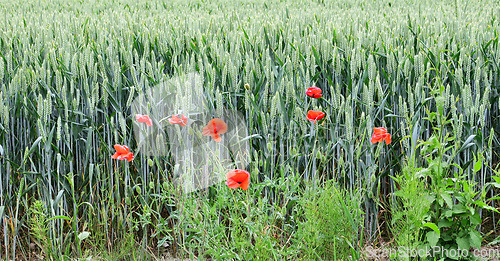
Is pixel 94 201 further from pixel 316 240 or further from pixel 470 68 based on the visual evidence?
pixel 470 68

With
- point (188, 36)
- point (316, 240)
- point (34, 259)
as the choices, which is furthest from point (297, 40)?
point (34, 259)

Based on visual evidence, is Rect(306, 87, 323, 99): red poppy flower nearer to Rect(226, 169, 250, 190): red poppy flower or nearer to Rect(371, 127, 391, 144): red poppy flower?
Rect(371, 127, 391, 144): red poppy flower

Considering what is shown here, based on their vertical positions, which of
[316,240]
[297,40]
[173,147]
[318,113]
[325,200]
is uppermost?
[297,40]

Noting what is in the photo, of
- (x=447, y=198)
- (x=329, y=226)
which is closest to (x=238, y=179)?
(x=329, y=226)

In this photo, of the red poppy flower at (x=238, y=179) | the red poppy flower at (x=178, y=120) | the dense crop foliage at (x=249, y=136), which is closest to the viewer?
the red poppy flower at (x=238, y=179)

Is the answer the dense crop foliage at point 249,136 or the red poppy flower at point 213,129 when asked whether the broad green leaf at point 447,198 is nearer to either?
the dense crop foliage at point 249,136

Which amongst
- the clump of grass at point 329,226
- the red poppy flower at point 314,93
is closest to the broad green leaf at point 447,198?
the clump of grass at point 329,226

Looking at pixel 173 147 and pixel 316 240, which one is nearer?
pixel 316 240

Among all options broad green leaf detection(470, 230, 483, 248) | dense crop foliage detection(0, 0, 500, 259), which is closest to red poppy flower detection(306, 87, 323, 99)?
dense crop foliage detection(0, 0, 500, 259)

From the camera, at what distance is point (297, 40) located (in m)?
2.27

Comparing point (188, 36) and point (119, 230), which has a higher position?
point (188, 36)

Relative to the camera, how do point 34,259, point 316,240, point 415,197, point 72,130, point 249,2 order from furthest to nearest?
point 249,2 < point 34,259 < point 72,130 < point 316,240 < point 415,197

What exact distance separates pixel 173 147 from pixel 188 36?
805 mm

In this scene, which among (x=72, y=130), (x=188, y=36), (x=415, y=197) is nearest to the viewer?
(x=415, y=197)
